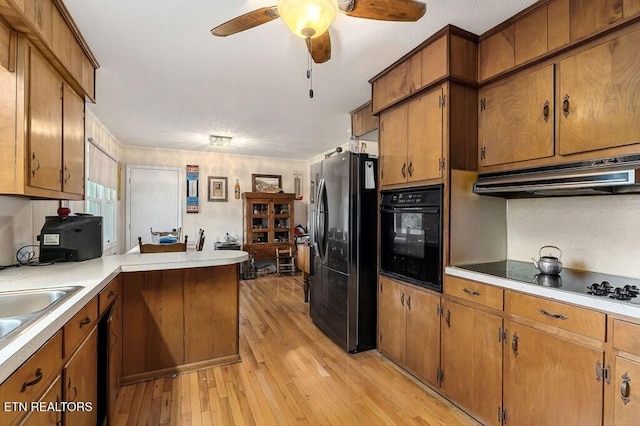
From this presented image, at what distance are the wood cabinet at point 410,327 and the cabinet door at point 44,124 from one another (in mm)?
2460

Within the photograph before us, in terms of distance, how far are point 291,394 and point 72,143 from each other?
2.35 meters

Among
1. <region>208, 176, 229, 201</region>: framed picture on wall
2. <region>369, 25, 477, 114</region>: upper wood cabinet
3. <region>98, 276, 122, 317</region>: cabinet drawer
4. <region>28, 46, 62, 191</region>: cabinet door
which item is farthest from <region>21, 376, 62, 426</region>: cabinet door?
<region>208, 176, 229, 201</region>: framed picture on wall

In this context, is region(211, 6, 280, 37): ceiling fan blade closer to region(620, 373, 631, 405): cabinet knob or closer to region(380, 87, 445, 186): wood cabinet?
region(380, 87, 445, 186): wood cabinet

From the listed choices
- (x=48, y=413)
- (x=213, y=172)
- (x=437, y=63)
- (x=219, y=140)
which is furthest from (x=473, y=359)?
(x=213, y=172)

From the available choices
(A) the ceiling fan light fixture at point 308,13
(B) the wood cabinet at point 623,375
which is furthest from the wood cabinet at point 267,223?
(B) the wood cabinet at point 623,375

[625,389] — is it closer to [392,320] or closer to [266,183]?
[392,320]

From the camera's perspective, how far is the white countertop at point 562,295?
49.4 inches

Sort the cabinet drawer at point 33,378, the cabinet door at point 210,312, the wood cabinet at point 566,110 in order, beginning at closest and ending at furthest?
the cabinet drawer at point 33,378
the wood cabinet at point 566,110
the cabinet door at point 210,312

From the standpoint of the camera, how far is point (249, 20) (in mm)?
1509

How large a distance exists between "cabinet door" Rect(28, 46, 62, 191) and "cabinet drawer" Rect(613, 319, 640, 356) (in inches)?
111

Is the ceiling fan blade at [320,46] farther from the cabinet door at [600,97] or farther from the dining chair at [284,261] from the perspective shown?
the dining chair at [284,261]

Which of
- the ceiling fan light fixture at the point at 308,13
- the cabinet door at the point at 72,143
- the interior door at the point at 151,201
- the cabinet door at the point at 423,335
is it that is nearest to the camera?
the ceiling fan light fixture at the point at 308,13

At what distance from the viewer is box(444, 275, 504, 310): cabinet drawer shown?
5.77ft

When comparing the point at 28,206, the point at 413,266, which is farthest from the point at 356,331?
the point at 28,206
